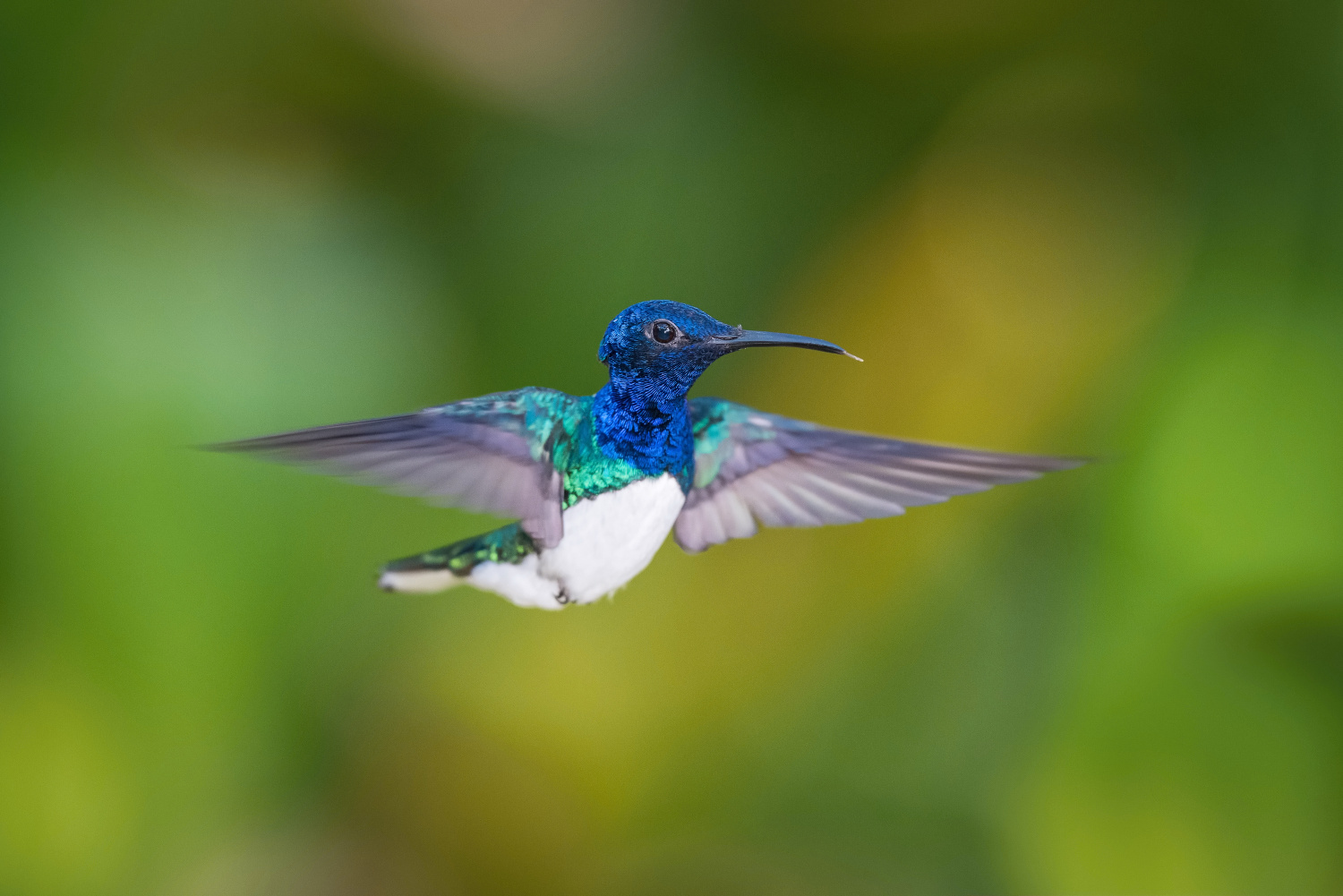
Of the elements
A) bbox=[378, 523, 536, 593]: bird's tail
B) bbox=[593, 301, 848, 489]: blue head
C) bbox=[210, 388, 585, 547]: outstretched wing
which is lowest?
bbox=[378, 523, 536, 593]: bird's tail

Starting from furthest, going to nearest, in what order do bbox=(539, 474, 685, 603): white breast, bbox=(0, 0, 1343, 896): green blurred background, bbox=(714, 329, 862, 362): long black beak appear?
bbox=(0, 0, 1343, 896): green blurred background, bbox=(539, 474, 685, 603): white breast, bbox=(714, 329, 862, 362): long black beak

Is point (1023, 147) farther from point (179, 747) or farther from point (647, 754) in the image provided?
point (179, 747)

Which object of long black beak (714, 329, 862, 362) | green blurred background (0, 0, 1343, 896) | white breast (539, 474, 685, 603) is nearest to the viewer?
long black beak (714, 329, 862, 362)

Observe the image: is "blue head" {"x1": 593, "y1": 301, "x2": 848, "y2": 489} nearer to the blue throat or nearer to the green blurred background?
the blue throat

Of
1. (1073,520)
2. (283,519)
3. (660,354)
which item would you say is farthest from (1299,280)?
(283,519)

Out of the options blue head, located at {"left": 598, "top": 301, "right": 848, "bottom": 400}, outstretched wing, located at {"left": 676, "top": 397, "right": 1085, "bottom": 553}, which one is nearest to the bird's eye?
blue head, located at {"left": 598, "top": 301, "right": 848, "bottom": 400}

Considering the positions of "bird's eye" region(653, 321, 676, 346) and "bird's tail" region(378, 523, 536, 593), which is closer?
"bird's eye" region(653, 321, 676, 346)

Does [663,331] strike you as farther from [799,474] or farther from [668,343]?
[799,474]
